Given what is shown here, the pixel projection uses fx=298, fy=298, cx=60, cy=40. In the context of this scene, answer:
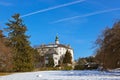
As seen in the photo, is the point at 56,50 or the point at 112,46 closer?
the point at 112,46

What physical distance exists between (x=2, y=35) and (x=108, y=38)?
127ft

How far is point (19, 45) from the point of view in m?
74.8

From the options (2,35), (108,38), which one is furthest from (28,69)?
(108,38)

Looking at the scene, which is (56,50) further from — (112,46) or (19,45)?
(112,46)

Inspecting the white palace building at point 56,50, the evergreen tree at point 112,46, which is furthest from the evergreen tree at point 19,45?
the white palace building at point 56,50

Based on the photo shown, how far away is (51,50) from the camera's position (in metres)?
169

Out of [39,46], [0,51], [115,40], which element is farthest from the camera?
[39,46]

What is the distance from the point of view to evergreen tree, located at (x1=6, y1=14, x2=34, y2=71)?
72844mm

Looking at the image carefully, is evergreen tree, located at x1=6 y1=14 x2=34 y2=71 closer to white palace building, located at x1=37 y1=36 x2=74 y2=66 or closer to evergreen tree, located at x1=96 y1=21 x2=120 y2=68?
evergreen tree, located at x1=96 y1=21 x2=120 y2=68

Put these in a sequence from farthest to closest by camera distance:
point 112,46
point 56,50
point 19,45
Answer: point 56,50, point 19,45, point 112,46

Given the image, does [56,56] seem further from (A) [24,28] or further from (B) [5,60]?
(B) [5,60]

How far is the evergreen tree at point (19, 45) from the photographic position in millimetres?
72844

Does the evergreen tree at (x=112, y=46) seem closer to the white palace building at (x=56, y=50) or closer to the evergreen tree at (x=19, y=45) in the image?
the evergreen tree at (x=19, y=45)

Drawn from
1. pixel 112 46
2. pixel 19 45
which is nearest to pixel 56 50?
pixel 19 45
